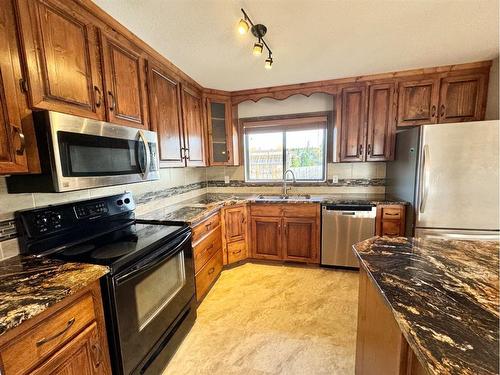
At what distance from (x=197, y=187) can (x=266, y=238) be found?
126 centimetres

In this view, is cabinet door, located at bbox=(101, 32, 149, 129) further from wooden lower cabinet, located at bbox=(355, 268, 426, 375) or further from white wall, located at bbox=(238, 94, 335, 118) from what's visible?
wooden lower cabinet, located at bbox=(355, 268, 426, 375)

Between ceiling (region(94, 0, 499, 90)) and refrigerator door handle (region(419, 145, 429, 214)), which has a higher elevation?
ceiling (region(94, 0, 499, 90))

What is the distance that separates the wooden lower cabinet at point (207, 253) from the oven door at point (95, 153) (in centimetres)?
77

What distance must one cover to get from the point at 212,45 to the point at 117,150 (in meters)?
1.17

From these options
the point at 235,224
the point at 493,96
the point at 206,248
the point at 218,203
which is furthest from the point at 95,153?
the point at 493,96

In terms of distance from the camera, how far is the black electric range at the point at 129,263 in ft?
3.82

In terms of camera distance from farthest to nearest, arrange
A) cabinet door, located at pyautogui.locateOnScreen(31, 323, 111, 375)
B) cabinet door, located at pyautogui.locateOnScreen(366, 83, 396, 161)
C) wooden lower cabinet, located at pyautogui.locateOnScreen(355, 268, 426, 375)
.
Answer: cabinet door, located at pyautogui.locateOnScreen(366, 83, 396, 161) → cabinet door, located at pyautogui.locateOnScreen(31, 323, 111, 375) → wooden lower cabinet, located at pyautogui.locateOnScreen(355, 268, 426, 375)

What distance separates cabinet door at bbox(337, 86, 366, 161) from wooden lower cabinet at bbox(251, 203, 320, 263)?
831 mm

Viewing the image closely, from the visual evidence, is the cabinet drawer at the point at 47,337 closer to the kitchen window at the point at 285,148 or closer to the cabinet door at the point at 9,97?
the cabinet door at the point at 9,97

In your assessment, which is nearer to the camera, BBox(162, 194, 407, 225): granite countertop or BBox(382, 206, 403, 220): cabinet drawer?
BBox(162, 194, 407, 225): granite countertop

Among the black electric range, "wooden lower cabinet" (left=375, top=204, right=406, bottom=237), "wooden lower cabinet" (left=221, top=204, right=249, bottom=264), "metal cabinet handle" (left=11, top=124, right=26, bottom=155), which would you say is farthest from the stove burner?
"wooden lower cabinet" (left=375, top=204, right=406, bottom=237)

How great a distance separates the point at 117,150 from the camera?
4.87ft

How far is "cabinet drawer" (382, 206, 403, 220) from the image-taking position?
252 cm

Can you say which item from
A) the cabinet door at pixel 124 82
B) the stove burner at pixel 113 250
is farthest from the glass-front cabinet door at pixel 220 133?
the stove burner at pixel 113 250
